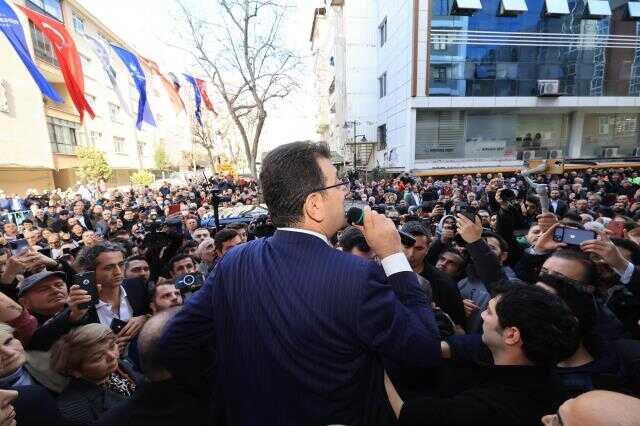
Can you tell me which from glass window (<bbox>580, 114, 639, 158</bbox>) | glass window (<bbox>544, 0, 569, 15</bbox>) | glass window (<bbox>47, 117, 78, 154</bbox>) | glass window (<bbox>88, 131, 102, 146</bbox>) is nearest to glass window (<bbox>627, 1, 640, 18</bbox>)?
glass window (<bbox>544, 0, 569, 15</bbox>)

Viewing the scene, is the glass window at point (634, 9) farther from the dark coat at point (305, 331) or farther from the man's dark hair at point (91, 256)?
the man's dark hair at point (91, 256)

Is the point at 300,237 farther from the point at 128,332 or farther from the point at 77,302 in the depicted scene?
the point at 77,302

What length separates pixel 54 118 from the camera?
2297 cm

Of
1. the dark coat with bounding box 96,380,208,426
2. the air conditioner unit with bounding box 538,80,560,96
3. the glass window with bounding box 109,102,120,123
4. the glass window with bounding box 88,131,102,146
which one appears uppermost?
the glass window with bounding box 109,102,120,123

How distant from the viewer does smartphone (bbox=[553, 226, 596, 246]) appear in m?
2.87

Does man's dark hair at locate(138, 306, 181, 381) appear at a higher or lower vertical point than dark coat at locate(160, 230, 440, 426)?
lower

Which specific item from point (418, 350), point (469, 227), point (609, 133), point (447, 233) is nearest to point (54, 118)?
point (447, 233)

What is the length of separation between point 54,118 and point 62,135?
1514mm

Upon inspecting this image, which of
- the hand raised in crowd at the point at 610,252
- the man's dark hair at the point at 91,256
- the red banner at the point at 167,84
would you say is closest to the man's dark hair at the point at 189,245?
the man's dark hair at the point at 91,256

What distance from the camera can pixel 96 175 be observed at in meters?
23.7

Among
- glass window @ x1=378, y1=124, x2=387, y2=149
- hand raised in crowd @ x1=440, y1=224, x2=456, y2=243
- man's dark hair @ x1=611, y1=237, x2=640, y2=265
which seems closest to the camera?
man's dark hair @ x1=611, y1=237, x2=640, y2=265

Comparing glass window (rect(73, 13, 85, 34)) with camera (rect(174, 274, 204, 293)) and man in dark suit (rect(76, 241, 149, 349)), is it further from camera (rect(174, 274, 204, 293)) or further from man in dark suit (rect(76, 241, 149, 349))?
camera (rect(174, 274, 204, 293))

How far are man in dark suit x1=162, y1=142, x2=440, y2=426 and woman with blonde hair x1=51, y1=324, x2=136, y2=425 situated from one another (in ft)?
2.54

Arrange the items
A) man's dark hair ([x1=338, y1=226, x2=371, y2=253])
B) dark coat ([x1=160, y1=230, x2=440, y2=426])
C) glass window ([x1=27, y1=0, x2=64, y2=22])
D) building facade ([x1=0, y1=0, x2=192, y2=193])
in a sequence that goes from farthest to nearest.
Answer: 1. glass window ([x1=27, y1=0, x2=64, y2=22])
2. building facade ([x1=0, y1=0, x2=192, y2=193])
3. man's dark hair ([x1=338, y1=226, x2=371, y2=253])
4. dark coat ([x1=160, y1=230, x2=440, y2=426])
